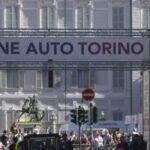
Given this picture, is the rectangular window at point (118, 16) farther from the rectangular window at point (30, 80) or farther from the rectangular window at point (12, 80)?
the rectangular window at point (12, 80)

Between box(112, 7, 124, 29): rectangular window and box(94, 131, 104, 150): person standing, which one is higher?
box(112, 7, 124, 29): rectangular window

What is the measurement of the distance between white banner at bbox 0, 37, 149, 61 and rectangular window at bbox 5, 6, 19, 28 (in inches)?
2148

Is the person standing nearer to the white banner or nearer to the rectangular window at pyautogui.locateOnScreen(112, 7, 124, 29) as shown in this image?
the white banner

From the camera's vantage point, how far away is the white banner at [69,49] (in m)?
33.4

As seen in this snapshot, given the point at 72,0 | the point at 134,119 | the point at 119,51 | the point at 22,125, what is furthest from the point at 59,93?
the point at 119,51

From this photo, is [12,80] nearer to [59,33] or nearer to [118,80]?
[118,80]

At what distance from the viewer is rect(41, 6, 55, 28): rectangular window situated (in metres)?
88.6

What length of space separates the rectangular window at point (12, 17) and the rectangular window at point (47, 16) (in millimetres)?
2269

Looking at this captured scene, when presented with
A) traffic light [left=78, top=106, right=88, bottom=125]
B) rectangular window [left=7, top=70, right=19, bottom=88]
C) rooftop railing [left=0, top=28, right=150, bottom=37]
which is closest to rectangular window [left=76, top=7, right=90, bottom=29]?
rectangular window [left=7, top=70, right=19, bottom=88]

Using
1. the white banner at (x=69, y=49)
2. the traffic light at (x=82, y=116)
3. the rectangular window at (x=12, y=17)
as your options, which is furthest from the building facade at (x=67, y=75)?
the white banner at (x=69, y=49)

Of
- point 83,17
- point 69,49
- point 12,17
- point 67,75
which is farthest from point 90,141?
point 83,17

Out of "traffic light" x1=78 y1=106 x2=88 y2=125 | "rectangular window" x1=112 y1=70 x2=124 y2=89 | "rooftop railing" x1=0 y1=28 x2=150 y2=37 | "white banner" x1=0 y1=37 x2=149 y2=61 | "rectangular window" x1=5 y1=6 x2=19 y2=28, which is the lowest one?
"traffic light" x1=78 y1=106 x2=88 y2=125

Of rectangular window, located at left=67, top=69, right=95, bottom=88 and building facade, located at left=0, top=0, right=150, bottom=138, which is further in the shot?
rectangular window, located at left=67, top=69, right=95, bottom=88

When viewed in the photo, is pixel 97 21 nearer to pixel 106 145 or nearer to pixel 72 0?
pixel 72 0
